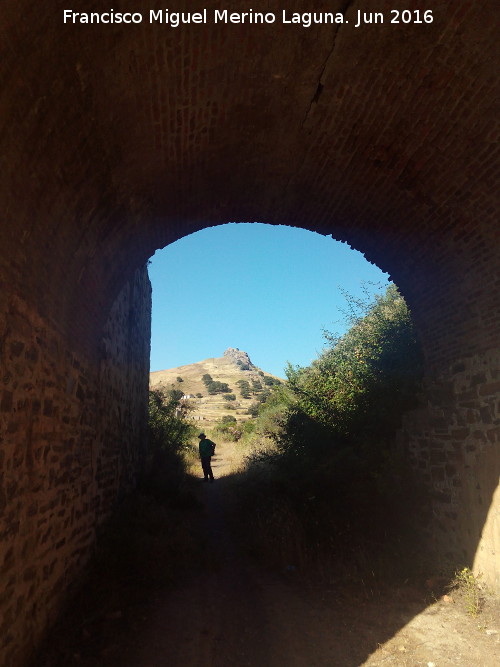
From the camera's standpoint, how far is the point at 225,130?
17.4 ft

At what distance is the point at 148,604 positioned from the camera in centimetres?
523

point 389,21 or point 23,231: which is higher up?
point 389,21

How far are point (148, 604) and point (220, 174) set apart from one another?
5.39 m

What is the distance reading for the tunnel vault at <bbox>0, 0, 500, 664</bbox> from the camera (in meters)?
3.54

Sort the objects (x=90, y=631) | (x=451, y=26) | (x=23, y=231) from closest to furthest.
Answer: (x=23, y=231) < (x=451, y=26) < (x=90, y=631)

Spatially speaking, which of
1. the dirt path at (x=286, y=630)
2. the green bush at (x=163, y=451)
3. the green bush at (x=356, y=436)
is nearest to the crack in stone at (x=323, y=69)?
the green bush at (x=356, y=436)

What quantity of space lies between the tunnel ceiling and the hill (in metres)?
23.8

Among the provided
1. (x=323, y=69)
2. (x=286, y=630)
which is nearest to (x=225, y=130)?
(x=323, y=69)

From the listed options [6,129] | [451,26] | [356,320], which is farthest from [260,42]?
[356,320]

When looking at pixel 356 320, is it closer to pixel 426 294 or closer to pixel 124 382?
pixel 426 294

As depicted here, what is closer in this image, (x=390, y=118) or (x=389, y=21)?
(x=389, y=21)

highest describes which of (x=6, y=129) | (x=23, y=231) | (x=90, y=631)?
(x=6, y=129)

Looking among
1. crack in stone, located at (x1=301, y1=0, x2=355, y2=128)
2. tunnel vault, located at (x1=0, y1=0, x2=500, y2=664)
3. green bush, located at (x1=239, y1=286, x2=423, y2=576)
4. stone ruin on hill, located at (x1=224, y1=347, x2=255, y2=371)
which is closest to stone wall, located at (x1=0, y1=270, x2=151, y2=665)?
tunnel vault, located at (x1=0, y1=0, x2=500, y2=664)

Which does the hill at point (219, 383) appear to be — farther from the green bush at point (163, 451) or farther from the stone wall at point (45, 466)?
the stone wall at point (45, 466)
